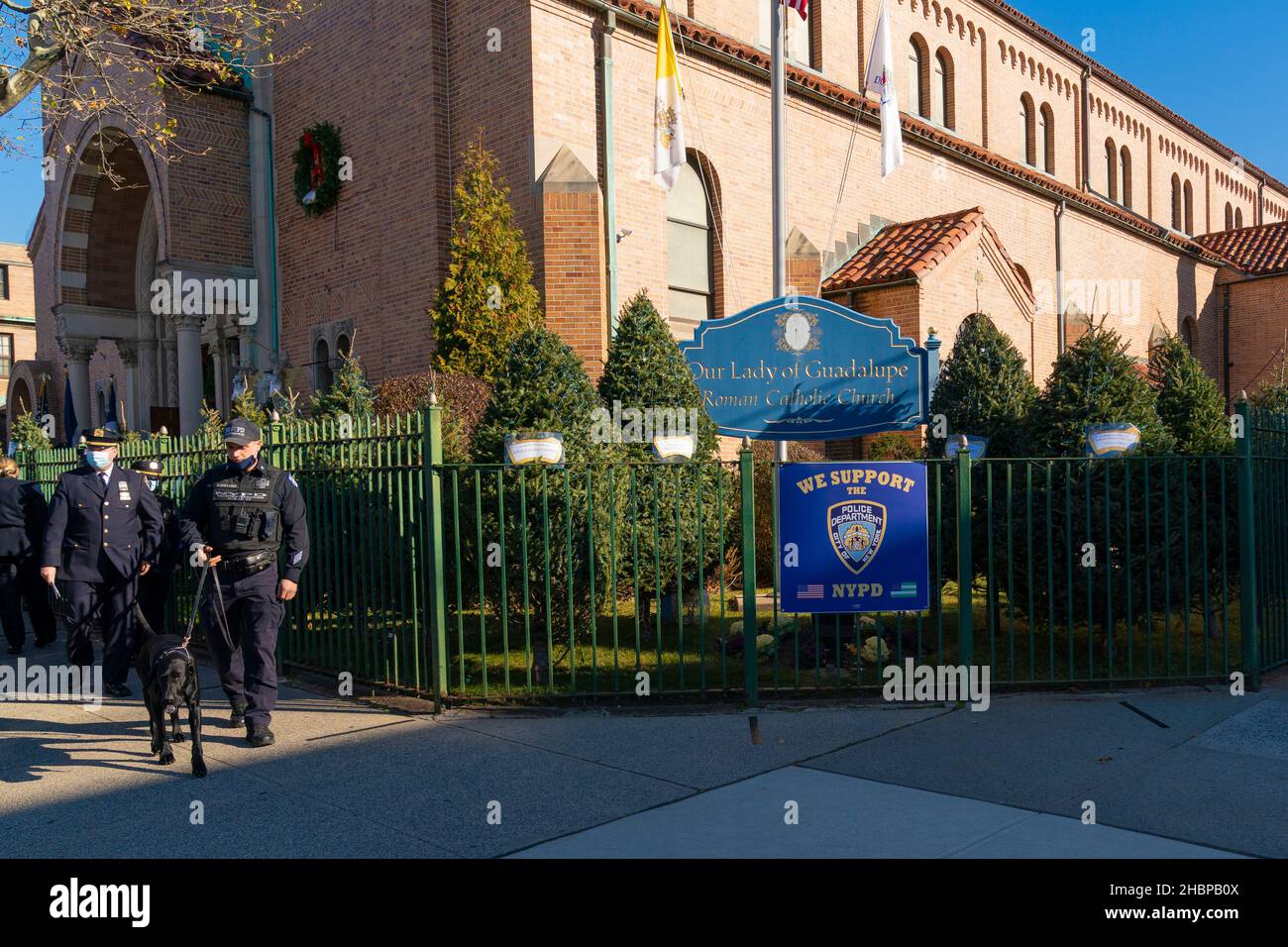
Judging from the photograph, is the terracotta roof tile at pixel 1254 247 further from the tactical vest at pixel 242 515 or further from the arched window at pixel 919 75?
the tactical vest at pixel 242 515

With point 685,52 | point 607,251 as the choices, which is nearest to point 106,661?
point 607,251

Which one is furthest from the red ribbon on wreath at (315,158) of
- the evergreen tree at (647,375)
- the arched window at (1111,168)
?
the arched window at (1111,168)

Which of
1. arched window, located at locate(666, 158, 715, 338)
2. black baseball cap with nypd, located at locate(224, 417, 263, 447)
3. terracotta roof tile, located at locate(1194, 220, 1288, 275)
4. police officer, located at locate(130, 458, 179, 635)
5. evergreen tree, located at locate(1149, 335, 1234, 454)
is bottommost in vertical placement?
police officer, located at locate(130, 458, 179, 635)

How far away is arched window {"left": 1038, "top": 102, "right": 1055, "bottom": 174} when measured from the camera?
93.6 feet

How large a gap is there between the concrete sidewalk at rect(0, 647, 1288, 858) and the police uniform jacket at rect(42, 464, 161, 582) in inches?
48.4

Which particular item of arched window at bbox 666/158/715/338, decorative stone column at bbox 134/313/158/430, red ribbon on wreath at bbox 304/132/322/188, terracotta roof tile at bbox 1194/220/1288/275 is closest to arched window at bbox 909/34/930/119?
arched window at bbox 666/158/715/338

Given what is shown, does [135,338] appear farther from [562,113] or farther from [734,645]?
[734,645]

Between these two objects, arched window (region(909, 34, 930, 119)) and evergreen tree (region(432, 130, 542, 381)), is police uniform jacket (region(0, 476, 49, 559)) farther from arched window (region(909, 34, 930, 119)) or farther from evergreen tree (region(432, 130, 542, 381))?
arched window (region(909, 34, 930, 119))

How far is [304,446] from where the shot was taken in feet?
27.8

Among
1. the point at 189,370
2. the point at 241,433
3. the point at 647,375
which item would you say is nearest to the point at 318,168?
the point at 189,370

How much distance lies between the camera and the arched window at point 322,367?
17578 millimetres

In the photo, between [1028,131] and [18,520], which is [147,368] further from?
[1028,131]

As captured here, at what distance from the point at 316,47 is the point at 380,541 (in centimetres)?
1329
